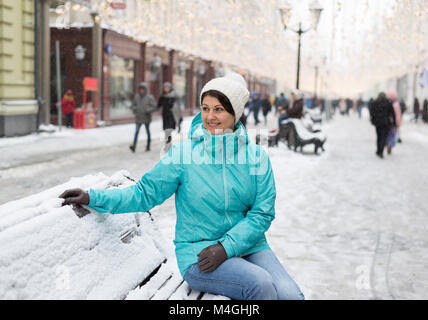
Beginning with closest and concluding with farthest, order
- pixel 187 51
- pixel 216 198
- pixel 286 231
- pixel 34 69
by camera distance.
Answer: pixel 216 198
pixel 286 231
pixel 34 69
pixel 187 51

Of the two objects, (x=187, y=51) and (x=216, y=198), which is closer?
(x=216, y=198)

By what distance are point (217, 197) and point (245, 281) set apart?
15.6 inches

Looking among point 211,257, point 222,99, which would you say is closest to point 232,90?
point 222,99

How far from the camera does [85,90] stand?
20750mm

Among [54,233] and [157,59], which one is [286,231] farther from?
[157,59]

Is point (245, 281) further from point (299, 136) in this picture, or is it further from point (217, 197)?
point (299, 136)

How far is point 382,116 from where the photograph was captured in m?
13.5

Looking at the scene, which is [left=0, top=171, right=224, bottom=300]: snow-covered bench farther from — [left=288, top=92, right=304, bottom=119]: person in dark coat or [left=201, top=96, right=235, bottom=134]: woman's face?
[left=288, top=92, right=304, bottom=119]: person in dark coat

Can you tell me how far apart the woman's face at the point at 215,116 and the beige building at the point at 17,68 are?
47.7 ft

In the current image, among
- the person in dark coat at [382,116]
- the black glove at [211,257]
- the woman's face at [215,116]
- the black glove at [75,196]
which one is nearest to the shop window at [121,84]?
the person in dark coat at [382,116]

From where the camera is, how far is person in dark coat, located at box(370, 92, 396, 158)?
13.5 metres

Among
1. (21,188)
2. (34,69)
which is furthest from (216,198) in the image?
(34,69)
